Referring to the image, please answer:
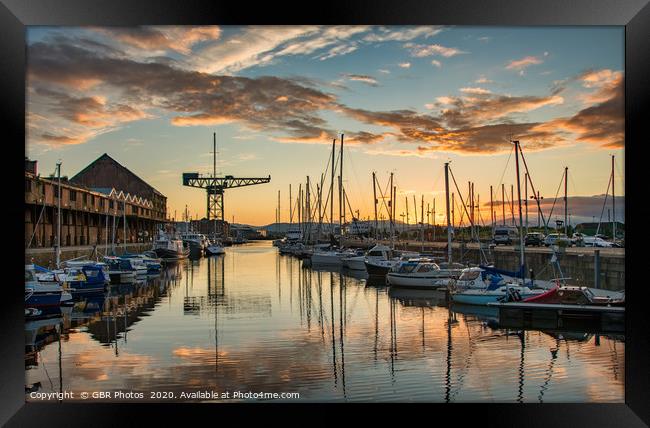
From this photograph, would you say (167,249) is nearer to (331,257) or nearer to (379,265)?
(331,257)

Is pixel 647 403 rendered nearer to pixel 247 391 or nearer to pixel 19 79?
pixel 247 391

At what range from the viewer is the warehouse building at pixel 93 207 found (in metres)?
31.7

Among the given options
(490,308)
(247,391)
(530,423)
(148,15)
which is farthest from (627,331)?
(490,308)

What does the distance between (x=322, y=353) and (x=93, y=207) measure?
3643cm

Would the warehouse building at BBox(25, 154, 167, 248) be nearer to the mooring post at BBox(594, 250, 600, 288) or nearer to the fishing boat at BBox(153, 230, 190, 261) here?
the fishing boat at BBox(153, 230, 190, 261)

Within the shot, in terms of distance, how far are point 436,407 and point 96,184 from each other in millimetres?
65382

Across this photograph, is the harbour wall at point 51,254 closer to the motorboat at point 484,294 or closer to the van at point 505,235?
the motorboat at point 484,294

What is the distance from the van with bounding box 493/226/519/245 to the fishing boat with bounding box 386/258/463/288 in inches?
793

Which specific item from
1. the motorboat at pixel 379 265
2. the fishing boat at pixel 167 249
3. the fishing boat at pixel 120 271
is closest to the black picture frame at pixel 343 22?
the fishing boat at pixel 120 271

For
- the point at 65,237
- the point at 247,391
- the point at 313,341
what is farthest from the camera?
the point at 65,237

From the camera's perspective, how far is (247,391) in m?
9.60

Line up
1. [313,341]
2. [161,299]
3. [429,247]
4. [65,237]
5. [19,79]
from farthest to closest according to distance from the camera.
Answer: [429,247] → [65,237] → [161,299] → [313,341] → [19,79]

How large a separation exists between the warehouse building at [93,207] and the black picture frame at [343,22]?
962cm

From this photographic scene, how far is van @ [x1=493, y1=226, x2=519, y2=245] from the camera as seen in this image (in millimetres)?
45619
